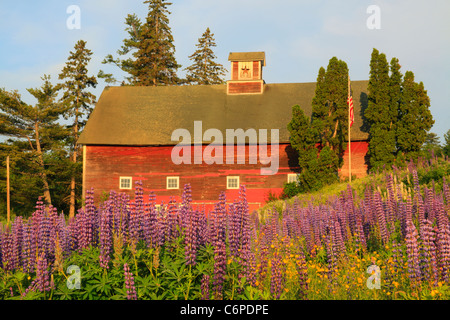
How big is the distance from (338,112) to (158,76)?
2607cm

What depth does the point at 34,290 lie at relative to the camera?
527cm

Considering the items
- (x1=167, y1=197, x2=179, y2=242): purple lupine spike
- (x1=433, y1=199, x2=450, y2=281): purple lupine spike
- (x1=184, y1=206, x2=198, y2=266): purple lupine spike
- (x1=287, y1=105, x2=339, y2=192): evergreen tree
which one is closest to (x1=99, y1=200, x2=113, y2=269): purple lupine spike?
(x1=167, y1=197, x2=179, y2=242): purple lupine spike

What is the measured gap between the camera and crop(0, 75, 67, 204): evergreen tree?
37.5m

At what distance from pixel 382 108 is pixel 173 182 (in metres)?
14.4

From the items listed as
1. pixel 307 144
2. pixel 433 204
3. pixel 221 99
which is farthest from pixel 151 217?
pixel 221 99

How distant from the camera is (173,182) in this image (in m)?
30.6

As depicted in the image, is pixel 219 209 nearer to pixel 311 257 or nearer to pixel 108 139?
pixel 311 257

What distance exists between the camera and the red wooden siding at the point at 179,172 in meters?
29.9

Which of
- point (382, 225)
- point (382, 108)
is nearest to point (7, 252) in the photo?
point (382, 225)

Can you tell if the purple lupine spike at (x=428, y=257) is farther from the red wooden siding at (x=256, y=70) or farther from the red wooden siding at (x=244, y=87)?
the red wooden siding at (x=256, y=70)

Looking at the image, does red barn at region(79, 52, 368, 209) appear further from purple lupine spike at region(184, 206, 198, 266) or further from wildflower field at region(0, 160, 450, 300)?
purple lupine spike at region(184, 206, 198, 266)

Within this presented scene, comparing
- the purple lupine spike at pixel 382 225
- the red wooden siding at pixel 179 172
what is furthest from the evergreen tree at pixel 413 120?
the purple lupine spike at pixel 382 225

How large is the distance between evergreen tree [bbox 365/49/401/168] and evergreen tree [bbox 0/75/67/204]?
83.0 ft

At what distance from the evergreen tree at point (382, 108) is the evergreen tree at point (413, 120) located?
0.49m
